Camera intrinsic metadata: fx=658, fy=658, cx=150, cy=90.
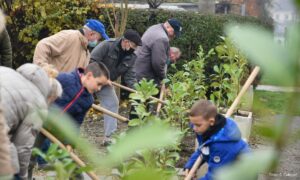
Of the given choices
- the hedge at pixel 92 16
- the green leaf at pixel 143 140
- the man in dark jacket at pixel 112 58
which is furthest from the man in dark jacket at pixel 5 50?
the green leaf at pixel 143 140

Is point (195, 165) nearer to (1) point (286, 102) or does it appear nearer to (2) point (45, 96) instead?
(2) point (45, 96)

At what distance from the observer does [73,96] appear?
5.12 meters

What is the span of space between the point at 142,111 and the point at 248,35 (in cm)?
500

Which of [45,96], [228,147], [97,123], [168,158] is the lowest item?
[97,123]

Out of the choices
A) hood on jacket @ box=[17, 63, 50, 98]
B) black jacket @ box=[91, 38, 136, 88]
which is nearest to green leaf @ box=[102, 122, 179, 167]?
hood on jacket @ box=[17, 63, 50, 98]

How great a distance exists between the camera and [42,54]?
6.51m

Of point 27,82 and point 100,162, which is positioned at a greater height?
point 100,162

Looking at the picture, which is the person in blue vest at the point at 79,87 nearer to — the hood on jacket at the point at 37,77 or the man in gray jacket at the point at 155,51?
the hood on jacket at the point at 37,77

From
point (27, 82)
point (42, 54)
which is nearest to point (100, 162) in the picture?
point (27, 82)

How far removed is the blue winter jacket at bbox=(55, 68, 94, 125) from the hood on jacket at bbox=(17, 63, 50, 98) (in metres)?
1.18

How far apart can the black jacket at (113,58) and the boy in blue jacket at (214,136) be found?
3051mm

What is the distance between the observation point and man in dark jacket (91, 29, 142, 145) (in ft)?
25.1

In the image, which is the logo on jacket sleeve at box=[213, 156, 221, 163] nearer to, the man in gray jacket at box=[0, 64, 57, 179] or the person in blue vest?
the person in blue vest

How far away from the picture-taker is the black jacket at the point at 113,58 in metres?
7.70
